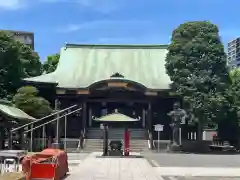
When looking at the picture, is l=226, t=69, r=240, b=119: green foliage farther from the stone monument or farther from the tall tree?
the stone monument

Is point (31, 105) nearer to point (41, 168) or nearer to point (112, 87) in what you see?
point (112, 87)

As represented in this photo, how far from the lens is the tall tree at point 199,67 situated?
3931cm

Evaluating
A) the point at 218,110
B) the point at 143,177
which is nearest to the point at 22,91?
the point at 218,110

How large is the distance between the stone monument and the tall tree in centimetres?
98

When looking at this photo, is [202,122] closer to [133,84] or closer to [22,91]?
[133,84]

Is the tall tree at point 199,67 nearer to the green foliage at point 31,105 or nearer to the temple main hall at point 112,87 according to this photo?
the temple main hall at point 112,87

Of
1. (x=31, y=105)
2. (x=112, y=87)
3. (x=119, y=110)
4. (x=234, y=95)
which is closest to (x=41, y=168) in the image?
(x=31, y=105)

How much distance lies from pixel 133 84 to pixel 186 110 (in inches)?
208

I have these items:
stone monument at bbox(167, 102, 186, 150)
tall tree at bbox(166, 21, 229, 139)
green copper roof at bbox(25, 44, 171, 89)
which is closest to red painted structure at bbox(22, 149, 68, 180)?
tall tree at bbox(166, 21, 229, 139)

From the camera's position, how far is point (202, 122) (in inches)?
1570

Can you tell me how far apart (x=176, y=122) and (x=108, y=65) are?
1161 centimetres

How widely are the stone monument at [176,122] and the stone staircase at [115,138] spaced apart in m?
2.46

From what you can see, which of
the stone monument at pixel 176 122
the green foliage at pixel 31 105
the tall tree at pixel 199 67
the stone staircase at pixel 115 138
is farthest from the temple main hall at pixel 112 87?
the green foliage at pixel 31 105

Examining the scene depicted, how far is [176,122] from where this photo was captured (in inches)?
1597
